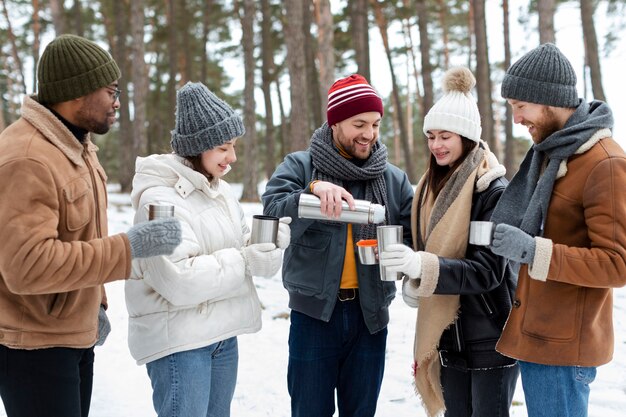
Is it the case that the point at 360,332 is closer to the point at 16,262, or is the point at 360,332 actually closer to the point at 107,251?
the point at 107,251

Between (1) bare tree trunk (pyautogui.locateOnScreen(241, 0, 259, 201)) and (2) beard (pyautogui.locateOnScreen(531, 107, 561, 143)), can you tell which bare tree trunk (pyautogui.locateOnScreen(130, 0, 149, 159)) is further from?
(2) beard (pyautogui.locateOnScreen(531, 107, 561, 143))

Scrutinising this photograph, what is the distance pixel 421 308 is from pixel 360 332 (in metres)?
0.38

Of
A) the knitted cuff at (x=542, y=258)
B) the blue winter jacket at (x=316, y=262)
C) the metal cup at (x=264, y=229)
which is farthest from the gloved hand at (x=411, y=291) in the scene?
the metal cup at (x=264, y=229)

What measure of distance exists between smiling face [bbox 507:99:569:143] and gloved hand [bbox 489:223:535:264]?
53 centimetres

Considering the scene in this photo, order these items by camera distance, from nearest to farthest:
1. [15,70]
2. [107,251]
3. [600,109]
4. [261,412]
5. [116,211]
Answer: [107,251]
[600,109]
[261,412]
[116,211]
[15,70]

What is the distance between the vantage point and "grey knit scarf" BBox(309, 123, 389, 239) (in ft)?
9.84

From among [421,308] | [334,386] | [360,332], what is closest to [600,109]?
[421,308]

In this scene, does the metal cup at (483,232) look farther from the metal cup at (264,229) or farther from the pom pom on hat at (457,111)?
the metal cup at (264,229)

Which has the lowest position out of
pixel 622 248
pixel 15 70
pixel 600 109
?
pixel 622 248

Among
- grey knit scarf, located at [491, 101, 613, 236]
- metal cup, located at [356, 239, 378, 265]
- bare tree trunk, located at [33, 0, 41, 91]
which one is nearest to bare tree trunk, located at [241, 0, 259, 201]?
metal cup, located at [356, 239, 378, 265]

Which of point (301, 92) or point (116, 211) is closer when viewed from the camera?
point (301, 92)

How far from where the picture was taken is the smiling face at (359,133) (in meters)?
2.99

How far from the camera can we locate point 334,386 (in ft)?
10.3

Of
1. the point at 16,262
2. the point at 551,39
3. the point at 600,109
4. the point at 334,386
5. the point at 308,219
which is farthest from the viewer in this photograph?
the point at 551,39
